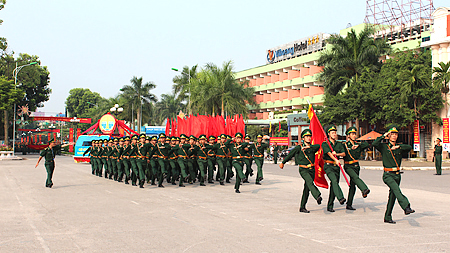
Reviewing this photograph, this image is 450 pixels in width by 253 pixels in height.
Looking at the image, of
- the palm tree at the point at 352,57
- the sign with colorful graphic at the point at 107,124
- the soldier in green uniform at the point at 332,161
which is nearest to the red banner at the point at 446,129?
the palm tree at the point at 352,57

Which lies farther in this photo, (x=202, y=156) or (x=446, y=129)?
(x=446, y=129)

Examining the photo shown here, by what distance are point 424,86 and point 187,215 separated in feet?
92.7

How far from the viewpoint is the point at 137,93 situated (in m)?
61.8

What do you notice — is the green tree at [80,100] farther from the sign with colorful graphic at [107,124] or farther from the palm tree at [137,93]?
the sign with colorful graphic at [107,124]

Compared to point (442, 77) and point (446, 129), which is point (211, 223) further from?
point (442, 77)

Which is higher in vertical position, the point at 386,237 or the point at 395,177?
the point at 395,177

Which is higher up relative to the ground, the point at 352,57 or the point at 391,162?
the point at 352,57

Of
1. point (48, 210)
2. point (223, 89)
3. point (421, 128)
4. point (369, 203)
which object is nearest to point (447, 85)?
point (421, 128)

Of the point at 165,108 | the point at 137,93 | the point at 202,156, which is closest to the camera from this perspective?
the point at 202,156

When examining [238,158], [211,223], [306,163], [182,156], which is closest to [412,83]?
[238,158]

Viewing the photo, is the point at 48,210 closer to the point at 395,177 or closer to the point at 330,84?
the point at 395,177

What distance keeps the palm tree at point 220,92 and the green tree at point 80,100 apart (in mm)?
81590

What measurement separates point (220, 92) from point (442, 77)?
20.0m

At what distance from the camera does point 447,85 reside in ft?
A: 106
